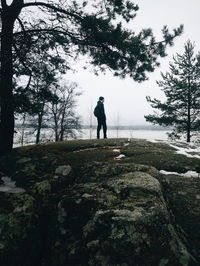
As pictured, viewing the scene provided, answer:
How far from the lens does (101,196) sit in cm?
414

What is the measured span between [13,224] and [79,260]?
3.84 feet

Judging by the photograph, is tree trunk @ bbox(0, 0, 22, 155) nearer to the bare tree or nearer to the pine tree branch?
the pine tree branch

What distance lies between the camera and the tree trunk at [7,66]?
7148mm

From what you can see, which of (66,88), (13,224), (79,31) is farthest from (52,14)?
(66,88)

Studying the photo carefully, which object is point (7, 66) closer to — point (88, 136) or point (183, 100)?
point (183, 100)

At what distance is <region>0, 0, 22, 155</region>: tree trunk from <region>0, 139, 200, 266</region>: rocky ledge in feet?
9.64

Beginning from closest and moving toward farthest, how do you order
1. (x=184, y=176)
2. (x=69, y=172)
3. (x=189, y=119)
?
(x=69, y=172)
(x=184, y=176)
(x=189, y=119)

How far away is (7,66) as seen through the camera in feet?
25.1

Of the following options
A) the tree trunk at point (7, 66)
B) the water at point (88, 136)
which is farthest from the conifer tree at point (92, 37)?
the water at point (88, 136)

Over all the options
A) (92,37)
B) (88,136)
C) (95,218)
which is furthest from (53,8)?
(88,136)

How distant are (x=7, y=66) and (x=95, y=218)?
5.85 m

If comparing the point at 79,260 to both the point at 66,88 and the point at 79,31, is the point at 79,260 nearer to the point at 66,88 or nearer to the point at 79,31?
the point at 79,31

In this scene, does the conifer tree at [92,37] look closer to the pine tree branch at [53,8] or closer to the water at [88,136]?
the pine tree branch at [53,8]

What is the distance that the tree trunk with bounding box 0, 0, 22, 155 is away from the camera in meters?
7.15
